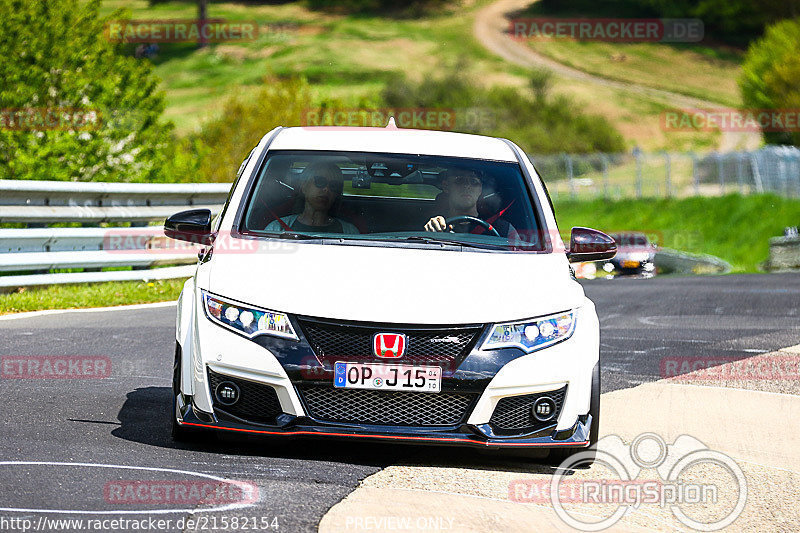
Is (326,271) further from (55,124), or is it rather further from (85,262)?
(55,124)

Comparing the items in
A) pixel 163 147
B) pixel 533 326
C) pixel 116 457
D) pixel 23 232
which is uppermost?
pixel 533 326

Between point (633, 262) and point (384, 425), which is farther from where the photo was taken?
point (633, 262)

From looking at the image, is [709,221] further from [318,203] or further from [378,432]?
[378,432]

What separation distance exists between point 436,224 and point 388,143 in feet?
2.23

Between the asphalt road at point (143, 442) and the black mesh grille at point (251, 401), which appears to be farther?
the black mesh grille at point (251, 401)

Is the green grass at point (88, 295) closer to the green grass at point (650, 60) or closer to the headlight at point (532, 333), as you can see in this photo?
the headlight at point (532, 333)

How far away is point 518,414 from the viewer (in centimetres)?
602

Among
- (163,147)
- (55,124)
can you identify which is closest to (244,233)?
(55,124)

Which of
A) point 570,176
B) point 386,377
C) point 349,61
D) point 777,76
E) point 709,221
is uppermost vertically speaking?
point 386,377

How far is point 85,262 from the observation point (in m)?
13.2

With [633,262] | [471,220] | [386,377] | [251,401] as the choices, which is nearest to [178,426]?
[251,401]

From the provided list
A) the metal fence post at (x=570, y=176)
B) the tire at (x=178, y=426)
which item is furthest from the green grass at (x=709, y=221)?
the tire at (x=178, y=426)

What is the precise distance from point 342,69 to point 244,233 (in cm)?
9791

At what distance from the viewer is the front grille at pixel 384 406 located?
586cm
